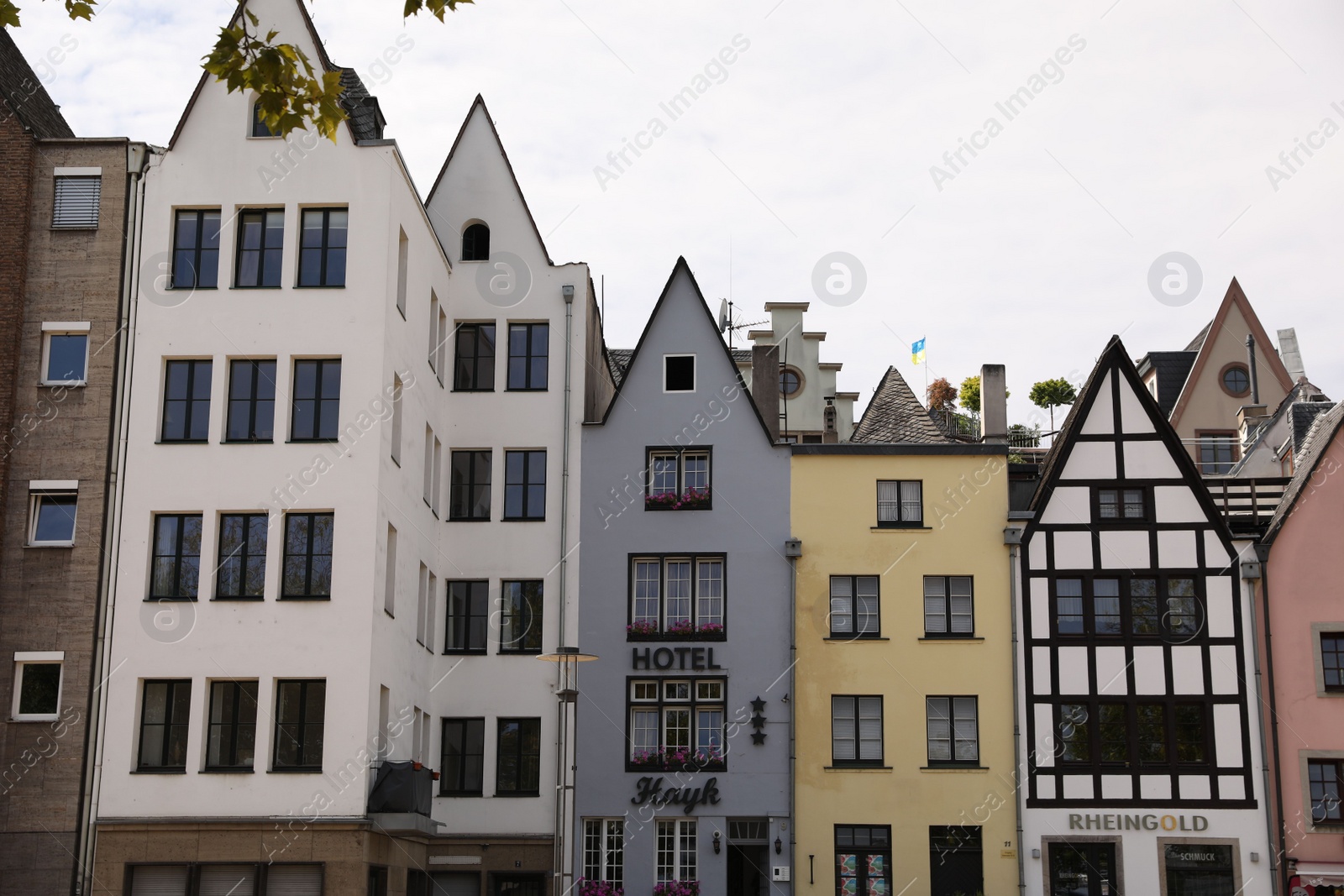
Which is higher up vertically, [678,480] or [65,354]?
[65,354]

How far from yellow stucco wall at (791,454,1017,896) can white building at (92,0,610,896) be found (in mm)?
6360

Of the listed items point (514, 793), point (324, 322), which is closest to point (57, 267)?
point (324, 322)

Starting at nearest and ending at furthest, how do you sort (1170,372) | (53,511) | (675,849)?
(53,511)
(675,849)
(1170,372)

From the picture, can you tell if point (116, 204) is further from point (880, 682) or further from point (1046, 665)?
point (1046, 665)

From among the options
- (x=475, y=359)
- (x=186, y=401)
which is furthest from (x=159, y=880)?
(x=475, y=359)

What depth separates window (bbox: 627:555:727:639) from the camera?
39.2 meters

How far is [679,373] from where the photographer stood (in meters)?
41.2

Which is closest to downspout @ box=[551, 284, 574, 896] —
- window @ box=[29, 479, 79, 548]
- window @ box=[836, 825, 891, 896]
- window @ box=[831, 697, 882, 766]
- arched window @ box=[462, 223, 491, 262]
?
arched window @ box=[462, 223, 491, 262]

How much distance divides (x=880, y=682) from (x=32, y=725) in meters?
19.9

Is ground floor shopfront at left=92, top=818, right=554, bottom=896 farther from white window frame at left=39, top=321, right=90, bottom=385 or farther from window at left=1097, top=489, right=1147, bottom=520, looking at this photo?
window at left=1097, top=489, right=1147, bottom=520

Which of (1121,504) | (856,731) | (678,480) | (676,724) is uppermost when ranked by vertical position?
(678,480)

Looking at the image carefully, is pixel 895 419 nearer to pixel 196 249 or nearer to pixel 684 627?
pixel 684 627

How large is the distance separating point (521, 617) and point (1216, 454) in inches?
1162

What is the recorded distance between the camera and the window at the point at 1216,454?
182 feet
